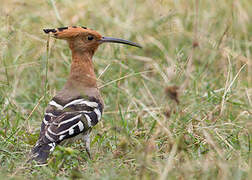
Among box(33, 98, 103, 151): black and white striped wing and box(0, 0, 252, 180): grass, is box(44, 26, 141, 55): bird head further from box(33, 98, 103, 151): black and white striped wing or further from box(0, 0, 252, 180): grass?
box(33, 98, 103, 151): black and white striped wing

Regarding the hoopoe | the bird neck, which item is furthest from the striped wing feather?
the bird neck

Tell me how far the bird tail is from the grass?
6 cm

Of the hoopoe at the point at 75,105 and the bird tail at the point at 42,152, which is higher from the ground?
the hoopoe at the point at 75,105

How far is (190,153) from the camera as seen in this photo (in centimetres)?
298

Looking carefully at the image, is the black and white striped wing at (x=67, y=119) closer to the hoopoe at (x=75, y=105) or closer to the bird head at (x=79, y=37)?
the hoopoe at (x=75, y=105)

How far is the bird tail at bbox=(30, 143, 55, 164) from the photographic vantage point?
2.85 meters

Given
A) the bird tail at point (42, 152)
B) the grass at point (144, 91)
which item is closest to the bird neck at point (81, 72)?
the grass at point (144, 91)

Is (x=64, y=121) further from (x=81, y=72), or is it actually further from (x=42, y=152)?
(x=81, y=72)

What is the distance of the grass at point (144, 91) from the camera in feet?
8.76

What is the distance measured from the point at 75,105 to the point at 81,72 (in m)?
0.49

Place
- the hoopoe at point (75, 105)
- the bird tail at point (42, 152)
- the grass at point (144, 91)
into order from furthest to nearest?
the hoopoe at point (75, 105), the bird tail at point (42, 152), the grass at point (144, 91)

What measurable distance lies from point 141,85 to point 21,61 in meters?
1.09

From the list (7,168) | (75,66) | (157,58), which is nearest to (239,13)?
(157,58)

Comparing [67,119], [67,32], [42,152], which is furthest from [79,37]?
[42,152]
